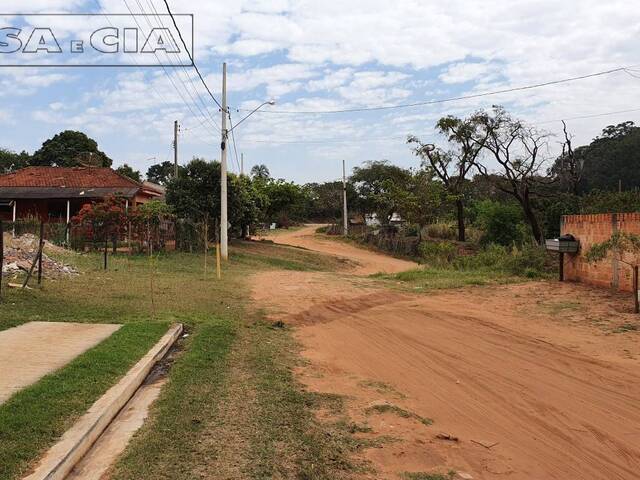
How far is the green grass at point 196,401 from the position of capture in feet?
Answer: 15.3

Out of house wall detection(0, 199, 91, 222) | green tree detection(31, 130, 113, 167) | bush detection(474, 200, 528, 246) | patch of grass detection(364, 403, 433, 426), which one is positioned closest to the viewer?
patch of grass detection(364, 403, 433, 426)

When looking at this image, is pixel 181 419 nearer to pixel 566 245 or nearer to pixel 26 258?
pixel 566 245

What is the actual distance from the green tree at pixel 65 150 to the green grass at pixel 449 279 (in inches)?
1868

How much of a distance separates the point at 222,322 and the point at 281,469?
7.00m

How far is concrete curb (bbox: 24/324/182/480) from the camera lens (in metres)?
4.33

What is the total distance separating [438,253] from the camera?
33.1 metres

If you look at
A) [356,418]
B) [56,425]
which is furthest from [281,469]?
[56,425]

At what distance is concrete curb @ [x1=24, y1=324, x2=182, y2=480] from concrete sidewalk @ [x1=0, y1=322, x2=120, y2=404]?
869 mm

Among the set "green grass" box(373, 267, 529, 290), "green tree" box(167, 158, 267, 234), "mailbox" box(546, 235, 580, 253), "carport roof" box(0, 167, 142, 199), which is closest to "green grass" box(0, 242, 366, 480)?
"green grass" box(373, 267, 529, 290)

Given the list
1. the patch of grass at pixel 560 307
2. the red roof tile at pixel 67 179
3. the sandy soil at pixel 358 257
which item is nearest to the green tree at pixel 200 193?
the red roof tile at pixel 67 179

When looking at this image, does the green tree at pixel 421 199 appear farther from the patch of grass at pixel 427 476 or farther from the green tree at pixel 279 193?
the patch of grass at pixel 427 476

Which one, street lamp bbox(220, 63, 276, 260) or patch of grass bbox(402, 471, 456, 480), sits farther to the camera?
street lamp bbox(220, 63, 276, 260)

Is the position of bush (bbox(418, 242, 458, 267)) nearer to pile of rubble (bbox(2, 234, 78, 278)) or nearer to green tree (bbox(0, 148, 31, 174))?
pile of rubble (bbox(2, 234, 78, 278))

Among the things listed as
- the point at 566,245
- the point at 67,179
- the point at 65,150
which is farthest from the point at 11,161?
the point at 566,245
